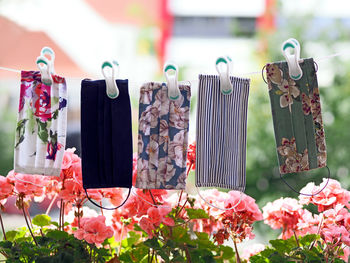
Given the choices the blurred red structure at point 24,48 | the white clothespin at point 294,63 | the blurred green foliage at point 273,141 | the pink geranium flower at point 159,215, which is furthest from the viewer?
the blurred red structure at point 24,48

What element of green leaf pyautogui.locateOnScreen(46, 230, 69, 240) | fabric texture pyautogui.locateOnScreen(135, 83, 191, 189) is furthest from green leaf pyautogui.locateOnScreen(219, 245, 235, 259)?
green leaf pyautogui.locateOnScreen(46, 230, 69, 240)

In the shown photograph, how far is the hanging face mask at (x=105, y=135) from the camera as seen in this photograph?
1104 mm

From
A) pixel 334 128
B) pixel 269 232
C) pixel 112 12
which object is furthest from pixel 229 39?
pixel 269 232

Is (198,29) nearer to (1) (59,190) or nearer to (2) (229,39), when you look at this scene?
(2) (229,39)

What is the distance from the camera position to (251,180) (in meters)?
3.58

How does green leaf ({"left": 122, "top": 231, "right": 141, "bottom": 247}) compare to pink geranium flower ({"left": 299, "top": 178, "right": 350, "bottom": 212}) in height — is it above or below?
below

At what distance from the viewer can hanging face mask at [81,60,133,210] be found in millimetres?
1104

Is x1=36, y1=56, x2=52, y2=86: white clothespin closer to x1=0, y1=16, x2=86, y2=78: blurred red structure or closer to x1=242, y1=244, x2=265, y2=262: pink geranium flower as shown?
x1=242, y1=244, x2=265, y2=262: pink geranium flower

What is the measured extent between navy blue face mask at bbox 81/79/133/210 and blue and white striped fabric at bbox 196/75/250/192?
0.52ft

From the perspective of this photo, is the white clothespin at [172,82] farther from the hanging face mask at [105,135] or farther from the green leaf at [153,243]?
the green leaf at [153,243]

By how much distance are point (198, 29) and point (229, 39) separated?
1.64 feet

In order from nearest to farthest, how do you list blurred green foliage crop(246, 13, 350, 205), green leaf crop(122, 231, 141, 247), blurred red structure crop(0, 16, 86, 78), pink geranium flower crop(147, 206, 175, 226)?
pink geranium flower crop(147, 206, 175, 226), green leaf crop(122, 231, 141, 247), blurred green foliage crop(246, 13, 350, 205), blurred red structure crop(0, 16, 86, 78)

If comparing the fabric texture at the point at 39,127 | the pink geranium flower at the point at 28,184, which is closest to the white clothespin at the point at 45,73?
the fabric texture at the point at 39,127

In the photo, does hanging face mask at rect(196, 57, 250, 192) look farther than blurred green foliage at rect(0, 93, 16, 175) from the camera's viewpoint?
No
